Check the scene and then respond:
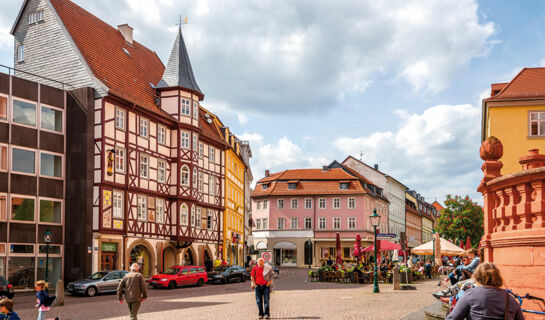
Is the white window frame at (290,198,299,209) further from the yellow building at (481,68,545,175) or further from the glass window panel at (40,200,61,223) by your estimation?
the glass window panel at (40,200,61,223)

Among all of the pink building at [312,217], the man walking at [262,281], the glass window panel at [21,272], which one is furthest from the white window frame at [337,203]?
the man walking at [262,281]

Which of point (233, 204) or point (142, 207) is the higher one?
point (233, 204)

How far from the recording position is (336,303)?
866 inches

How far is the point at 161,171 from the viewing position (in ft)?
142

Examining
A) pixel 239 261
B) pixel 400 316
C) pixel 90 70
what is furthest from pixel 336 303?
pixel 239 261

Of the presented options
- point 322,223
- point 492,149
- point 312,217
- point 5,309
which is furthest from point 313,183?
point 5,309

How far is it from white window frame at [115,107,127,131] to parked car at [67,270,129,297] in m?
10.2

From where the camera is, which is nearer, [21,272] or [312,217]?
[21,272]

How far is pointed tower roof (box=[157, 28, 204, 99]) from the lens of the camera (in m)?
45.2

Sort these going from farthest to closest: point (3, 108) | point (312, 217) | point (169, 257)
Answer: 1. point (312, 217)
2. point (169, 257)
3. point (3, 108)

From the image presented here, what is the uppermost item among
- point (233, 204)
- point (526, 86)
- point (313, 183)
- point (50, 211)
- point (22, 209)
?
point (526, 86)

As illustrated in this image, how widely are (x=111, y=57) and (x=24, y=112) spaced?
9.66m

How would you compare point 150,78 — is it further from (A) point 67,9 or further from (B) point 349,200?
(B) point 349,200

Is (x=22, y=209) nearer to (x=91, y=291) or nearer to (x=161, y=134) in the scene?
(x=91, y=291)
